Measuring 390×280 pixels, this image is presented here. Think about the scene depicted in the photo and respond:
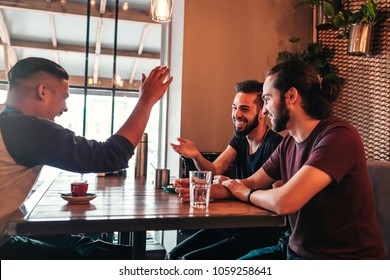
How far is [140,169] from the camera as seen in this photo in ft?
7.64

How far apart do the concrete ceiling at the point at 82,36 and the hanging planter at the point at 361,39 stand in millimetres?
1785

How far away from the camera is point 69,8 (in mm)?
3529

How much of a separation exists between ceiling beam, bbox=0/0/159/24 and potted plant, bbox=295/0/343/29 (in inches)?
63.7

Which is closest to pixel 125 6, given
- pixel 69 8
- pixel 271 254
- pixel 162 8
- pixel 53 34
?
pixel 69 8

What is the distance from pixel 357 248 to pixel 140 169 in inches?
56.6

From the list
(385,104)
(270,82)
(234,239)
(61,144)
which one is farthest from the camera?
(385,104)

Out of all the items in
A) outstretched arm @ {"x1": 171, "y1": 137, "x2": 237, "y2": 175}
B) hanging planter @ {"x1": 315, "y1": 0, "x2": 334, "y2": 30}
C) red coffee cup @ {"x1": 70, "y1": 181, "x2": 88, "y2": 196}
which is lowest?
red coffee cup @ {"x1": 70, "y1": 181, "x2": 88, "y2": 196}

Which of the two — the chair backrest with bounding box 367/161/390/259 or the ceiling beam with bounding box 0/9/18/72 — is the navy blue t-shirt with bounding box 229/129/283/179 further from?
the ceiling beam with bounding box 0/9/18/72

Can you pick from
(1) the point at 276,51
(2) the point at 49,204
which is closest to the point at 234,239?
(2) the point at 49,204

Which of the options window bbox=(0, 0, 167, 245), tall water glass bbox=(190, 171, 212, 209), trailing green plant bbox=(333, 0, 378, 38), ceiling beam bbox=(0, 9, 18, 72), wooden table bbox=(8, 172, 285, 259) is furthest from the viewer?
ceiling beam bbox=(0, 9, 18, 72)

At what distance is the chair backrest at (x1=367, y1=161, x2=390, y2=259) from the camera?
158 cm

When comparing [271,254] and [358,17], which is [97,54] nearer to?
[358,17]

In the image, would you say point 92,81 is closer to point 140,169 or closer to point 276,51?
point 140,169

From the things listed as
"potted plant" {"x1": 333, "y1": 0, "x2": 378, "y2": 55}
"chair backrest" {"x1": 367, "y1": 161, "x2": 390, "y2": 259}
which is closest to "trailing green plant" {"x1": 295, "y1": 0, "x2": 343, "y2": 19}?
"potted plant" {"x1": 333, "y1": 0, "x2": 378, "y2": 55}
